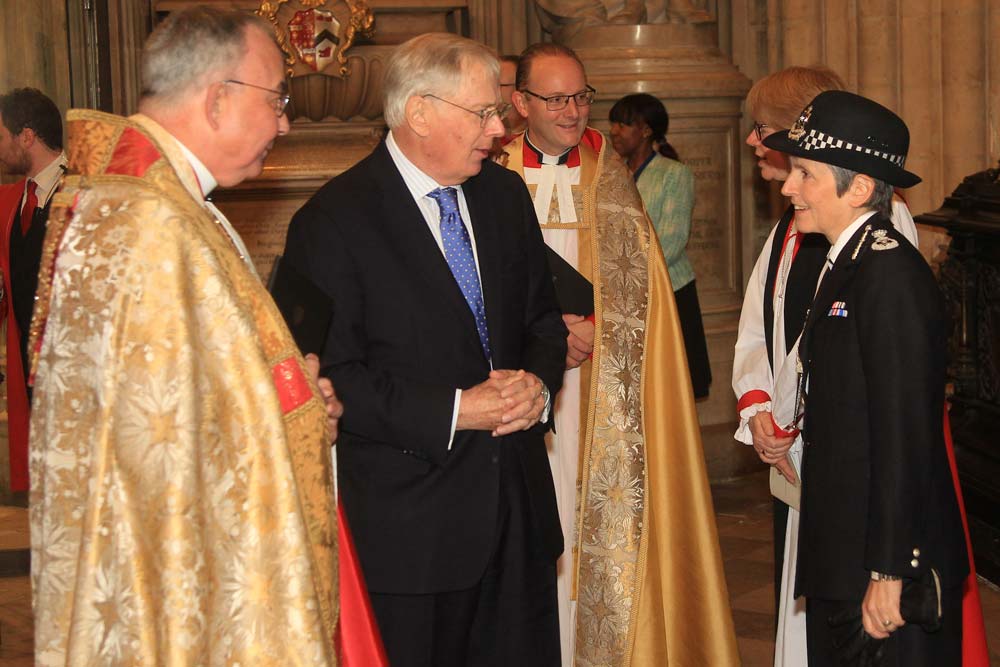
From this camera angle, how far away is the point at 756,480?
6867 mm

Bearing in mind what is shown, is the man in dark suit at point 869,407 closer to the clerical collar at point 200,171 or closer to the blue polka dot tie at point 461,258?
the blue polka dot tie at point 461,258

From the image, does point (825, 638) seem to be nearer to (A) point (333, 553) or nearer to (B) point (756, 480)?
(A) point (333, 553)

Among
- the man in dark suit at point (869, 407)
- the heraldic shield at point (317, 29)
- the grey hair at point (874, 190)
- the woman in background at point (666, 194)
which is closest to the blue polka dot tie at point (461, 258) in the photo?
the man in dark suit at point (869, 407)

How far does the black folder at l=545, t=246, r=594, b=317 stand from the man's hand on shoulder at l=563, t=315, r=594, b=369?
1.2 inches

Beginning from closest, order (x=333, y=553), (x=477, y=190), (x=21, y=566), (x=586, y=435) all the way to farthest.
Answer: (x=333, y=553), (x=477, y=190), (x=586, y=435), (x=21, y=566)

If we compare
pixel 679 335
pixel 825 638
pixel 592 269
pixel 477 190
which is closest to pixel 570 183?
pixel 592 269

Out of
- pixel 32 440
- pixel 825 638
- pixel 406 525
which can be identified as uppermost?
pixel 32 440

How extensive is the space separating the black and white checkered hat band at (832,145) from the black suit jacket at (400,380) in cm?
79

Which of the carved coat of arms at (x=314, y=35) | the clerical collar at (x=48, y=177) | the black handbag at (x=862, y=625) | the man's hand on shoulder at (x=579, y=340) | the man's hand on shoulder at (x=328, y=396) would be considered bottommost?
the black handbag at (x=862, y=625)

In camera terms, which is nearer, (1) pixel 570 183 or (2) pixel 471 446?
(2) pixel 471 446

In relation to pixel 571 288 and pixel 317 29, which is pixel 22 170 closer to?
pixel 317 29

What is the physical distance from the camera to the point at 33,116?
5410mm

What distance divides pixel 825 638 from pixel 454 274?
3.60 feet

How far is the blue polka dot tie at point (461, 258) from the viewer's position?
2998 mm
